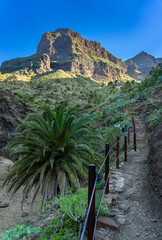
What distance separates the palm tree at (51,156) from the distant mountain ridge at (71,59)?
90.1m

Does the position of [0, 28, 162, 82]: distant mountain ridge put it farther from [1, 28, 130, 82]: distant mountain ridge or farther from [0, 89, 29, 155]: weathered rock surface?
[0, 89, 29, 155]: weathered rock surface

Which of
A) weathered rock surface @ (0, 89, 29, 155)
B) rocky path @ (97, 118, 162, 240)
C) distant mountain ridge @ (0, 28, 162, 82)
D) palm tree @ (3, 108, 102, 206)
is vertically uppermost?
distant mountain ridge @ (0, 28, 162, 82)

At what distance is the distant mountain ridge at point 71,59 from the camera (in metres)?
99.1

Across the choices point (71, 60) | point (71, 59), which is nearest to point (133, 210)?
point (71, 60)

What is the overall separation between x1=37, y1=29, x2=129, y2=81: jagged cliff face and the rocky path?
326ft

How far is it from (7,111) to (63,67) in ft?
302

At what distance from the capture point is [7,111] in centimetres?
1250

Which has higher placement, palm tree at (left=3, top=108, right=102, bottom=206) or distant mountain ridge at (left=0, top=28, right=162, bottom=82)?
distant mountain ridge at (left=0, top=28, right=162, bottom=82)

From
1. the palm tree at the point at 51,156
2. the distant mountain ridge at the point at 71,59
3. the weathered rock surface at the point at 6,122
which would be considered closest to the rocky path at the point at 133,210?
the palm tree at the point at 51,156

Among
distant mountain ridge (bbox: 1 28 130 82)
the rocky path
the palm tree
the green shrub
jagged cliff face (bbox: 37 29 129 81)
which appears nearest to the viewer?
the green shrub

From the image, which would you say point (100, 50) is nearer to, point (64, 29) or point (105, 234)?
point (64, 29)

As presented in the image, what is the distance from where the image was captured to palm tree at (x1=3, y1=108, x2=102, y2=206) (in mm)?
4098

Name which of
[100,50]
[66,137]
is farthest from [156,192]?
[100,50]

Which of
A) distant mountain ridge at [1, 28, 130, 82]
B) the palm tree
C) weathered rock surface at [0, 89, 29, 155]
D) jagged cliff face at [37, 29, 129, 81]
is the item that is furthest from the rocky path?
jagged cliff face at [37, 29, 129, 81]
